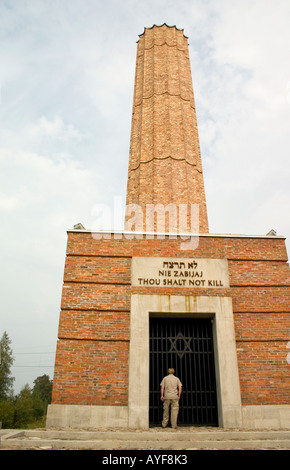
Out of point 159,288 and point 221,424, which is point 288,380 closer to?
point 221,424

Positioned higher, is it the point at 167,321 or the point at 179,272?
the point at 179,272

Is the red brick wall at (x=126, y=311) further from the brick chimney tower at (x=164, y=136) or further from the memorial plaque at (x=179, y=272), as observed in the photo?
the brick chimney tower at (x=164, y=136)

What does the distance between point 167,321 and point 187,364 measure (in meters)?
1.21

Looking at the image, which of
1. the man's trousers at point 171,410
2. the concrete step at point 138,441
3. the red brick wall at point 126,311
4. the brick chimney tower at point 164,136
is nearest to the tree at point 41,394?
the brick chimney tower at point 164,136

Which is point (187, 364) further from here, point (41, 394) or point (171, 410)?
point (41, 394)

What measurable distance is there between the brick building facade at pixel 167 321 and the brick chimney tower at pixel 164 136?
3.50m

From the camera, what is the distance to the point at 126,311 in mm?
9570

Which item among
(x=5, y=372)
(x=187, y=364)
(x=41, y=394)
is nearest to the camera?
(x=187, y=364)

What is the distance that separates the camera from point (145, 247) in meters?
10.3

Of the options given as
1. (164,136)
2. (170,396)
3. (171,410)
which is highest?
(164,136)

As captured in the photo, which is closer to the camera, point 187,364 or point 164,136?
point 187,364

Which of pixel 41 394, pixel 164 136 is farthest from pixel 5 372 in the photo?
pixel 164 136

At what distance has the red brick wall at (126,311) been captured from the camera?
29.2 feet
